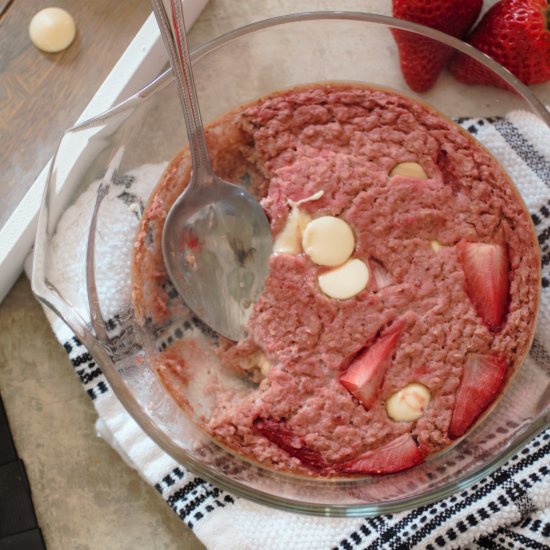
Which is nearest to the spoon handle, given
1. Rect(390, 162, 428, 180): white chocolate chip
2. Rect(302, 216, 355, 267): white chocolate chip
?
Rect(302, 216, 355, 267): white chocolate chip

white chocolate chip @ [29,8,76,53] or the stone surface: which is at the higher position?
white chocolate chip @ [29,8,76,53]

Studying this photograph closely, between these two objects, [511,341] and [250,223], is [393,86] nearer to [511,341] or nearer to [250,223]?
[250,223]

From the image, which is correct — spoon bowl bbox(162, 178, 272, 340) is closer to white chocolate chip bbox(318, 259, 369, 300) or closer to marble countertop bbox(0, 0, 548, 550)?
white chocolate chip bbox(318, 259, 369, 300)

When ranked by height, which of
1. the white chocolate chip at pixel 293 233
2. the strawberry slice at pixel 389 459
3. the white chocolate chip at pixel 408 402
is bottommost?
the strawberry slice at pixel 389 459

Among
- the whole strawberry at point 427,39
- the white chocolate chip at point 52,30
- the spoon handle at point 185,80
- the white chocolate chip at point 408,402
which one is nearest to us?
the spoon handle at point 185,80

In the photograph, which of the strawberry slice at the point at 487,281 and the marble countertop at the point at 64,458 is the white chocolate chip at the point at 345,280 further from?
the marble countertop at the point at 64,458

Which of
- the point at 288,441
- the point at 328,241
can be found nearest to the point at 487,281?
the point at 328,241

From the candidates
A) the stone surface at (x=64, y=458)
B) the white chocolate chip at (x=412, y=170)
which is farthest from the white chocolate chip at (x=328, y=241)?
the stone surface at (x=64, y=458)
